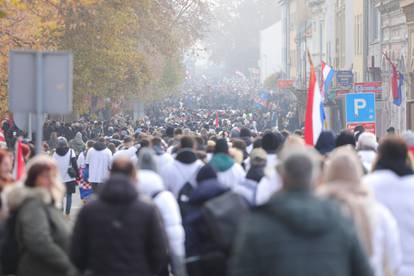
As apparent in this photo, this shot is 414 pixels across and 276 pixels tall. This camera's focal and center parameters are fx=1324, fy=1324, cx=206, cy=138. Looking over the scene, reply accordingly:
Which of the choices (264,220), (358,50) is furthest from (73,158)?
(358,50)

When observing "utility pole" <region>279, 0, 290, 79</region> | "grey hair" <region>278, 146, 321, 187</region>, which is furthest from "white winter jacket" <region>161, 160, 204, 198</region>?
"utility pole" <region>279, 0, 290, 79</region>

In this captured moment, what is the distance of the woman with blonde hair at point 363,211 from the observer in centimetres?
840

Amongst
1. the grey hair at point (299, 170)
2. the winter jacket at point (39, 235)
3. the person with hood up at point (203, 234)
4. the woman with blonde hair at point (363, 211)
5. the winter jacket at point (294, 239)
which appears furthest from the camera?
→ the person with hood up at point (203, 234)

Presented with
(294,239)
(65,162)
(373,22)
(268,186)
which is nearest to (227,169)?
(268,186)

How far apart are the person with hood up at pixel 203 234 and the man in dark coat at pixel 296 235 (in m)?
2.93

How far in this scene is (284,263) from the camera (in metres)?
6.93

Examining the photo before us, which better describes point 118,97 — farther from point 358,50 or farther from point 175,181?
point 175,181

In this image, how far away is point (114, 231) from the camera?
8445 millimetres

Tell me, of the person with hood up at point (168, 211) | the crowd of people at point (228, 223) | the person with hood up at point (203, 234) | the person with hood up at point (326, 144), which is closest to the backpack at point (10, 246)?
the crowd of people at point (228, 223)

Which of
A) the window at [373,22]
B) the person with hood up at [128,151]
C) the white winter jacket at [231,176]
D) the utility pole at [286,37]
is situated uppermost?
the utility pole at [286,37]

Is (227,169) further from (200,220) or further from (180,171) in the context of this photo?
(200,220)

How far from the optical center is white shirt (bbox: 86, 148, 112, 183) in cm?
2420

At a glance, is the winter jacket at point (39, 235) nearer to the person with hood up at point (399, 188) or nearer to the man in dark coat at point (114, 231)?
the man in dark coat at point (114, 231)

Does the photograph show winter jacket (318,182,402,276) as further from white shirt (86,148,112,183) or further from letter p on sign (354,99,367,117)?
letter p on sign (354,99,367,117)
